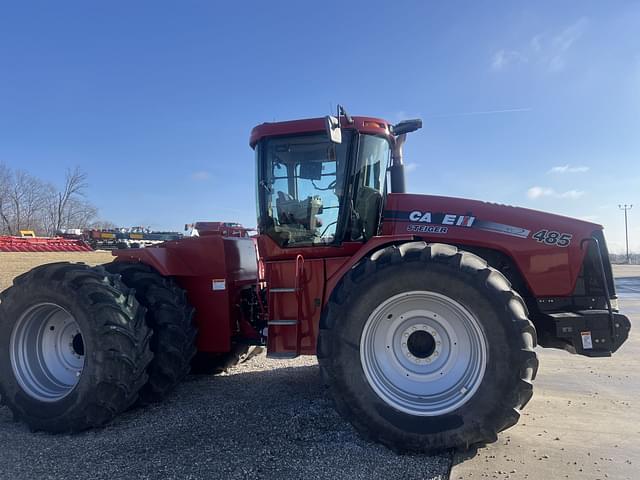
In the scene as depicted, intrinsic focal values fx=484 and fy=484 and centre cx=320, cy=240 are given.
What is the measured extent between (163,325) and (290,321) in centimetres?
128

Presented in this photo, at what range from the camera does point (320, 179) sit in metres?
4.68

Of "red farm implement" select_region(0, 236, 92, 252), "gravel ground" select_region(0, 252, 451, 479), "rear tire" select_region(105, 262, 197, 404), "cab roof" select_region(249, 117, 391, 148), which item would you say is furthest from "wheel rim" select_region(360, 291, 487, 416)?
"red farm implement" select_region(0, 236, 92, 252)

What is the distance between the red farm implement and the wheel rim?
3815cm

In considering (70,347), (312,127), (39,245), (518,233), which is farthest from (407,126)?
(39,245)

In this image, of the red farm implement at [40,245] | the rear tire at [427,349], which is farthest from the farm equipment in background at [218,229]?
the red farm implement at [40,245]

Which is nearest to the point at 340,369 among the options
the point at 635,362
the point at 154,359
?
the point at 154,359

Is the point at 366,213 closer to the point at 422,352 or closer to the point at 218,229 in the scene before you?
the point at 422,352

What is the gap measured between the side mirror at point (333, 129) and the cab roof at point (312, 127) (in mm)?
291

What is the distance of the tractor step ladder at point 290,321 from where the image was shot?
4.49 metres

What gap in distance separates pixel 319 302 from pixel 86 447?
223 centimetres

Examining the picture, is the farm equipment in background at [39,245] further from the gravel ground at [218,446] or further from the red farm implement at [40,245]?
the gravel ground at [218,446]

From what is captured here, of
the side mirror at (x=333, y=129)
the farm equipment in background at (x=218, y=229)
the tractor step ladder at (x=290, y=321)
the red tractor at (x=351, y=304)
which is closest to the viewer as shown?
the red tractor at (x=351, y=304)

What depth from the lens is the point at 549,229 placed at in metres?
4.23

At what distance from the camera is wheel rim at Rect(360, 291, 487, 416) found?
145 inches
